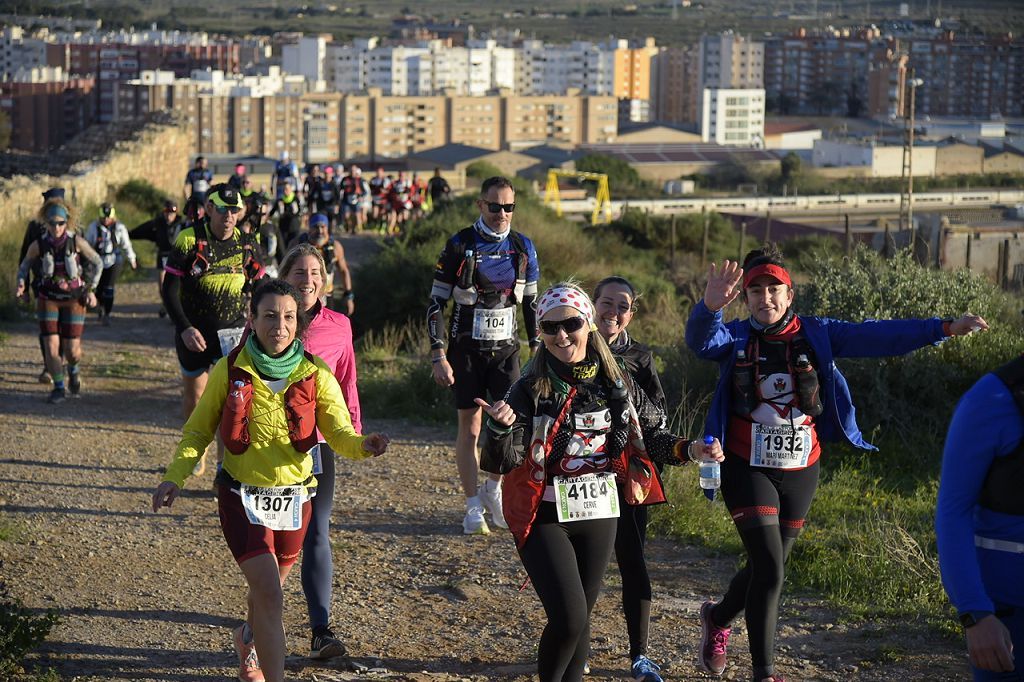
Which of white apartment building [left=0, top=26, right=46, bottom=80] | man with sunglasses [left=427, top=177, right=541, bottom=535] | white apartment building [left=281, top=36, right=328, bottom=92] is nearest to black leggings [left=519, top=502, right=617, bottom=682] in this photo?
man with sunglasses [left=427, top=177, right=541, bottom=535]

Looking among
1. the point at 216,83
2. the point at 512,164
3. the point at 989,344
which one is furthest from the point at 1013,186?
the point at 989,344

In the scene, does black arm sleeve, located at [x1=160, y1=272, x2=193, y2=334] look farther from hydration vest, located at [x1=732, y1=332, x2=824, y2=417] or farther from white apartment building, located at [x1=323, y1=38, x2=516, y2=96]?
white apartment building, located at [x1=323, y1=38, x2=516, y2=96]

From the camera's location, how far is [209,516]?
8.23m

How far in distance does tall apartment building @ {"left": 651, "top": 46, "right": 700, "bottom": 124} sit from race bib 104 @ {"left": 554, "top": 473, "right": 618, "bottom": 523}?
16940 centimetres

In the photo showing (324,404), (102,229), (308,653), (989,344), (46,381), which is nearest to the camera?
(324,404)

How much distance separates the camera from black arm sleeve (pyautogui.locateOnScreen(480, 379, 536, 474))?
15.4 ft

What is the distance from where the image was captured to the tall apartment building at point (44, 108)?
109 m

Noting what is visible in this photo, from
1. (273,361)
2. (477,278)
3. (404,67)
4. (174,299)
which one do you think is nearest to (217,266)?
(174,299)

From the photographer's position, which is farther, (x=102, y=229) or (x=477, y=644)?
(x=102, y=229)

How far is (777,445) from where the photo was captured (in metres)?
5.55

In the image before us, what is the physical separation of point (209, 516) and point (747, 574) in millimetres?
3498

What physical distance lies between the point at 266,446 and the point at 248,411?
0.44ft

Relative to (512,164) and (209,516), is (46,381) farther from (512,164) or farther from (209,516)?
(512,164)

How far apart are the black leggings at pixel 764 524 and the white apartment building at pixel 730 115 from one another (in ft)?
505
